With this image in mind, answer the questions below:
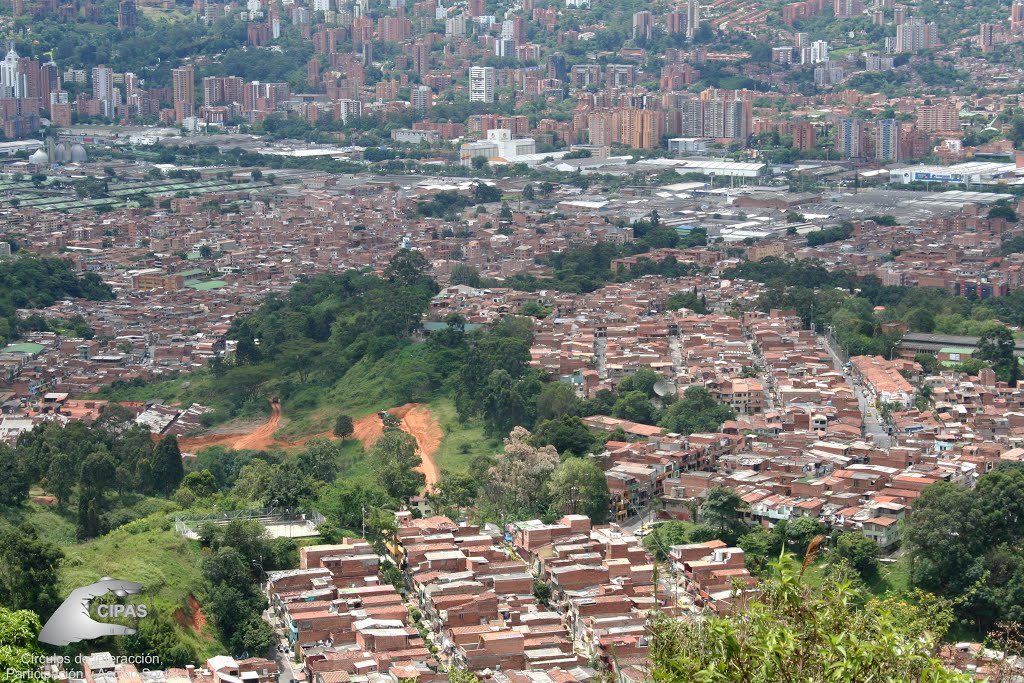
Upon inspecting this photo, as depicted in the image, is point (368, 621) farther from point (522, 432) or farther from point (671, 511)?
point (522, 432)

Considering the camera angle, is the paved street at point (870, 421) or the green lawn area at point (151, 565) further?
the paved street at point (870, 421)

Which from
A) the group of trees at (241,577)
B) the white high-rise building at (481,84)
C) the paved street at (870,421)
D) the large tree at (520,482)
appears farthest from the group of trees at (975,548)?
the white high-rise building at (481,84)

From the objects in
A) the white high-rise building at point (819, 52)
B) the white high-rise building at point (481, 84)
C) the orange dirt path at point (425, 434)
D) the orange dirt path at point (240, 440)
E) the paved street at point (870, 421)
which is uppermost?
the white high-rise building at point (819, 52)

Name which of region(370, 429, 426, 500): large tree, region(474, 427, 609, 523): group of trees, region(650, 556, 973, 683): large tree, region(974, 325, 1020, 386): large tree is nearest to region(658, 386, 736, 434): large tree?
region(474, 427, 609, 523): group of trees

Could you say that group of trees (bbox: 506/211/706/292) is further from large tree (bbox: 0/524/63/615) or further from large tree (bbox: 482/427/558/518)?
large tree (bbox: 0/524/63/615)

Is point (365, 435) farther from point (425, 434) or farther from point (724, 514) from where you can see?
point (724, 514)

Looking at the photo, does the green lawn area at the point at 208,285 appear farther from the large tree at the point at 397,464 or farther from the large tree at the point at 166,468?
the large tree at the point at 166,468

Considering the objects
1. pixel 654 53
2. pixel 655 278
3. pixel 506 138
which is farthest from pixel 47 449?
pixel 654 53
